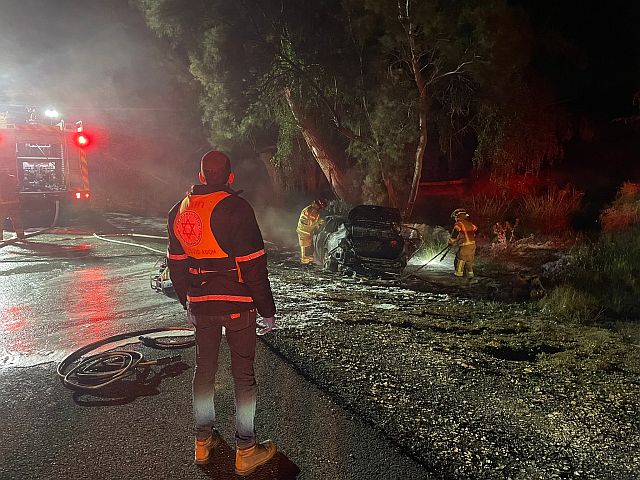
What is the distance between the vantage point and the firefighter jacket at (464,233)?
900cm

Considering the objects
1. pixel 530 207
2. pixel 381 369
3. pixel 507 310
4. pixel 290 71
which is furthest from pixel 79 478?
pixel 530 207

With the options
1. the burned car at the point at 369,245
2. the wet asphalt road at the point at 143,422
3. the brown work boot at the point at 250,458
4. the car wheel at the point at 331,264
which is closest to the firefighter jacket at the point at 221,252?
the brown work boot at the point at 250,458

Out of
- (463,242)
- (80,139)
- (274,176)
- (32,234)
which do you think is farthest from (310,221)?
(274,176)

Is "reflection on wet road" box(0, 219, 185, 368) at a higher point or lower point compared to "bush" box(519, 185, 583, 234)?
lower

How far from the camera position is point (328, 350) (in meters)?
5.21

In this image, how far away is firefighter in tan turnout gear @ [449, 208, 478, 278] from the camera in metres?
9.02

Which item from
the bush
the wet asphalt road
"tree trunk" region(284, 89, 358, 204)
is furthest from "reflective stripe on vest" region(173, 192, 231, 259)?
"tree trunk" region(284, 89, 358, 204)

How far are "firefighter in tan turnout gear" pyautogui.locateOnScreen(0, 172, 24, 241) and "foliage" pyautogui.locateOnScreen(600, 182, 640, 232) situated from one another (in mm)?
14030

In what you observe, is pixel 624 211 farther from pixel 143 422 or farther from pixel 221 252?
pixel 143 422

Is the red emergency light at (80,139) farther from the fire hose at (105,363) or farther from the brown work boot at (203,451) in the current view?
the brown work boot at (203,451)

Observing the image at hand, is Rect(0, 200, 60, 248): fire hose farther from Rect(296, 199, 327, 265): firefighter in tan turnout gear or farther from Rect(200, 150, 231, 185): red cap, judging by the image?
Rect(200, 150, 231, 185): red cap

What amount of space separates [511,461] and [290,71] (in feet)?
39.3

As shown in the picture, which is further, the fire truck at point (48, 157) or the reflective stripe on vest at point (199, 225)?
the fire truck at point (48, 157)

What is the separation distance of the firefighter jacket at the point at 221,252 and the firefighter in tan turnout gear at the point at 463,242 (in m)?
6.55
